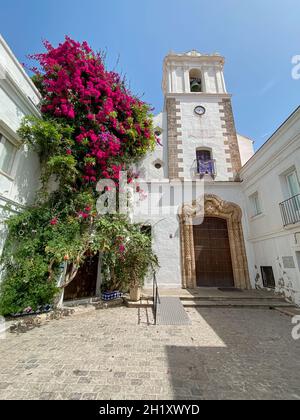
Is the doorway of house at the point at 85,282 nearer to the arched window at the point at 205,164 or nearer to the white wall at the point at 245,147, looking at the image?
the arched window at the point at 205,164

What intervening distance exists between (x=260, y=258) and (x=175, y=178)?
201 inches

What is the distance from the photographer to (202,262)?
8141 millimetres

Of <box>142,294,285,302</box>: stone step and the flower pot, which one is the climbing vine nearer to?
the flower pot

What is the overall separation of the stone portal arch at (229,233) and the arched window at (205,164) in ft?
4.09

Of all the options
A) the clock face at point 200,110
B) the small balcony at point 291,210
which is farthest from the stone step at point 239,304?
the clock face at point 200,110

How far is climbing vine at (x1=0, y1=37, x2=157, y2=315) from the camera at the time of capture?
455 centimetres

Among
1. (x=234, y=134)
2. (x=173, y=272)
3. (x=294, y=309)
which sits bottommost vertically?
(x=294, y=309)

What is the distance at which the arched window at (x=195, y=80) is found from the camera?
11.7m

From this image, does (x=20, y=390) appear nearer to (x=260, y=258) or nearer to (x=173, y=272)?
(x=173, y=272)
